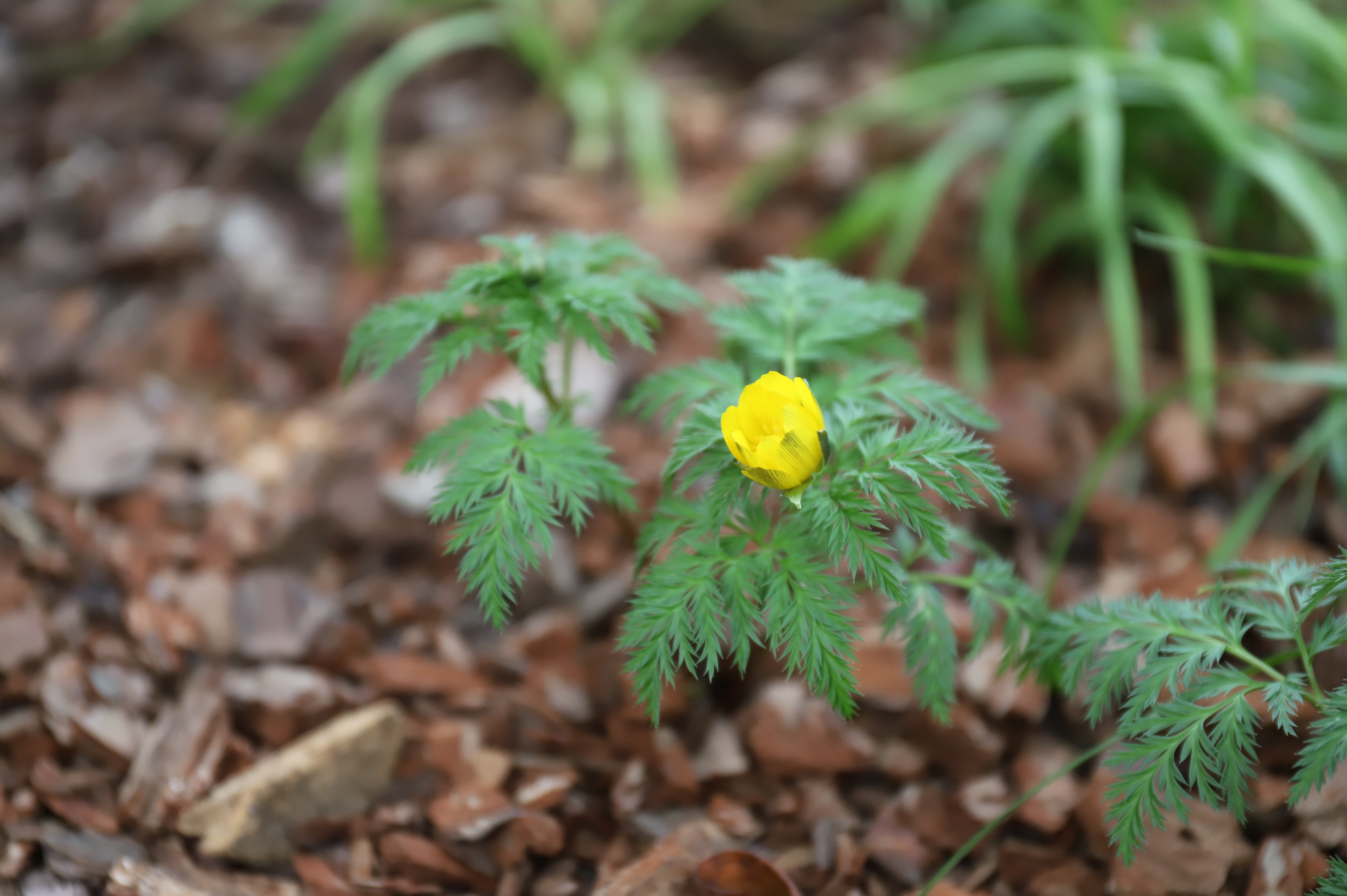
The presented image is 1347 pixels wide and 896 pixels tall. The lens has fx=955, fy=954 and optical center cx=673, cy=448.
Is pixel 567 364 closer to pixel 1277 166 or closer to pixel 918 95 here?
pixel 918 95

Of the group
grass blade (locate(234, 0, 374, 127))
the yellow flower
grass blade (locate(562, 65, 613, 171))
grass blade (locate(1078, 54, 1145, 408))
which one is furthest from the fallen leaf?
grass blade (locate(234, 0, 374, 127))

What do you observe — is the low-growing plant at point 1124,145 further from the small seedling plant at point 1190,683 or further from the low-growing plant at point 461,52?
the small seedling plant at point 1190,683

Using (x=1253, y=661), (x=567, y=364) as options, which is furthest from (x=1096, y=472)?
(x=567, y=364)

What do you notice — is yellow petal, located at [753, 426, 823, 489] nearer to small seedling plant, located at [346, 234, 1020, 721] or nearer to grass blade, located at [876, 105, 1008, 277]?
small seedling plant, located at [346, 234, 1020, 721]

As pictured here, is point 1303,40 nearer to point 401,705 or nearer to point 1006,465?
point 1006,465

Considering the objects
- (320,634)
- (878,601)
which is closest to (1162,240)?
(878,601)
